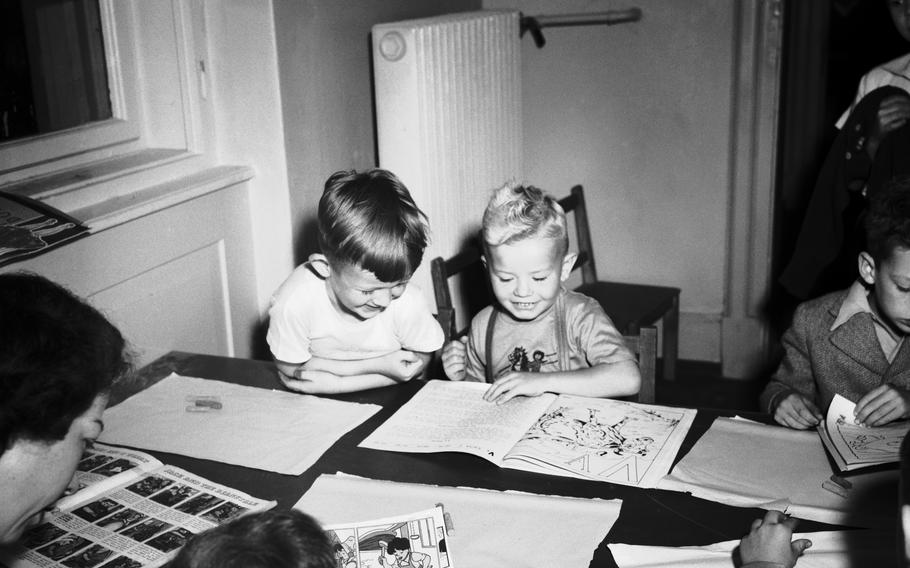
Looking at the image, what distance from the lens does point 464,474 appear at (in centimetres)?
145

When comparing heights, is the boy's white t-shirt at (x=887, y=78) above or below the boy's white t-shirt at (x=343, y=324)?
above

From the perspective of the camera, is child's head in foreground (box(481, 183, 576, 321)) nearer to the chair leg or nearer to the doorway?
the chair leg

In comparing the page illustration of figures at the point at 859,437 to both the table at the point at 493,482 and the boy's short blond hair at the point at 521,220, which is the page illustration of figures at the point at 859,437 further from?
the boy's short blond hair at the point at 521,220

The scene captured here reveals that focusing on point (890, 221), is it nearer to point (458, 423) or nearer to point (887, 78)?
point (458, 423)

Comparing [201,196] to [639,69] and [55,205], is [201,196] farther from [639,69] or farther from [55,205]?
[639,69]

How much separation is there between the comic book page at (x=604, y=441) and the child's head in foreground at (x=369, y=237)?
1.35 ft

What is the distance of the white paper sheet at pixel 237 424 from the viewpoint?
1.55 meters

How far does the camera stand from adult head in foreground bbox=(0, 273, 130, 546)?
3.23ft

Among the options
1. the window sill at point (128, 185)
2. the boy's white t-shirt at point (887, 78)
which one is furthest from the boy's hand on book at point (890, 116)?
the window sill at point (128, 185)

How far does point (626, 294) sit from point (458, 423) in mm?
1923

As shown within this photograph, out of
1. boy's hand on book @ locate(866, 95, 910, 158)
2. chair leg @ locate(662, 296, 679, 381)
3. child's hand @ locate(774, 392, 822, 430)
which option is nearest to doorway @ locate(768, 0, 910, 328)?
chair leg @ locate(662, 296, 679, 381)

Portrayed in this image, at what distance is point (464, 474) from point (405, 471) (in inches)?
3.8

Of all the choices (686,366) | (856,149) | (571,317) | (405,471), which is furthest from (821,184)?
(405,471)

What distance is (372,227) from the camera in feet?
5.92
